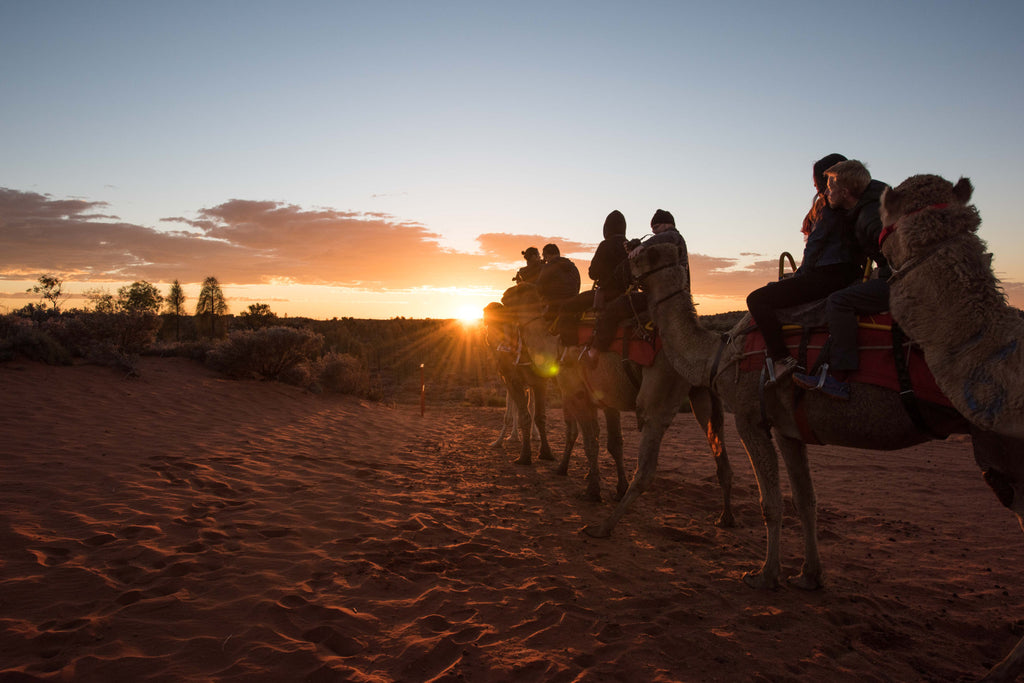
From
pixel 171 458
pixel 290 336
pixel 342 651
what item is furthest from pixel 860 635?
pixel 290 336

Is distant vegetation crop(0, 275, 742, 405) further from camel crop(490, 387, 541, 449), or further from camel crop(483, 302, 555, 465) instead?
camel crop(483, 302, 555, 465)

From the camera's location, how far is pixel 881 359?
11.0ft

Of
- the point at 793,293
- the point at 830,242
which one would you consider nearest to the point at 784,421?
the point at 793,293

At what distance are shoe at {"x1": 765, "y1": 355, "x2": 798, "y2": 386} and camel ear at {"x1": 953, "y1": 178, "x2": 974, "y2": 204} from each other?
138cm

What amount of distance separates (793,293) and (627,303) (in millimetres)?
1946

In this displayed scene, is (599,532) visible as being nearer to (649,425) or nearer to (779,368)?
(649,425)

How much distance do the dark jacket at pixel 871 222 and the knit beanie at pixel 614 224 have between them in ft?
10.7

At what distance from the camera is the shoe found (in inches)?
150

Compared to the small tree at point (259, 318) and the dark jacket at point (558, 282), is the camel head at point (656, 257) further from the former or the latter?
the small tree at point (259, 318)

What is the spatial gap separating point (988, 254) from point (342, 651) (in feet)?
15.2

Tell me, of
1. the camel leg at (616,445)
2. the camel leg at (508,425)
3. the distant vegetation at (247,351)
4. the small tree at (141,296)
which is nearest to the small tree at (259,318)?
the distant vegetation at (247,351)

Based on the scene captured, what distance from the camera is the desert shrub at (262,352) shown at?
48.5ft

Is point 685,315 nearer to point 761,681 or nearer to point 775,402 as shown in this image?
point 775,402

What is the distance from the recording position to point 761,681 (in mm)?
3104
